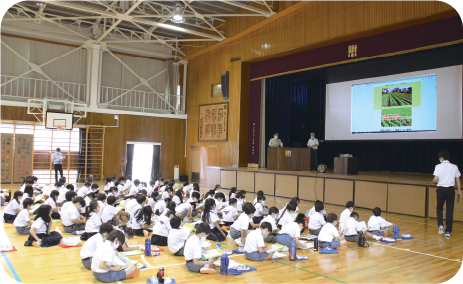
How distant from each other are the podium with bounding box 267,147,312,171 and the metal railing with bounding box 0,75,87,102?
9768 mm

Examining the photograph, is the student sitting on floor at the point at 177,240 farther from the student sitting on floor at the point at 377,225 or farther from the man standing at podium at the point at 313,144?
the man standing at podium at the point at 313,144

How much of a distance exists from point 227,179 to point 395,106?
23.1 ft

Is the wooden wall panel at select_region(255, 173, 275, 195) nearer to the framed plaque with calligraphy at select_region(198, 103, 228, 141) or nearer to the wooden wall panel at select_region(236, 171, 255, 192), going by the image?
the wooden wall panel at select_region(236, 171, 255, 192)

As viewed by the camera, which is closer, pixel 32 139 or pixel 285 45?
pixel 285 45

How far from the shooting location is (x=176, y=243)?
220 inches

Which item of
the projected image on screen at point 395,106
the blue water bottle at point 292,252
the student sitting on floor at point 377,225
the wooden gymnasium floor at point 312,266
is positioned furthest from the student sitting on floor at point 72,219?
the projected image on screen at point 395,106

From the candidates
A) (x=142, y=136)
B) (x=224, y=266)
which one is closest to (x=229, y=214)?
(x=224, y=266)

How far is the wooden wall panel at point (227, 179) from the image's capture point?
48.5ft

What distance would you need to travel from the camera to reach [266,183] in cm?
1333

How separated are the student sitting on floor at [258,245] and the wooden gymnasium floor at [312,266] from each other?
103mm

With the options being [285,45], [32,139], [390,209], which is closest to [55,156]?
[32,139]

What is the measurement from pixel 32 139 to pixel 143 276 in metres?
13.0

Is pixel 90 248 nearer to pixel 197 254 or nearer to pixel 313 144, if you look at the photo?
pixel 197 254

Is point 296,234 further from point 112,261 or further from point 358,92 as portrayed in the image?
point 358,92
